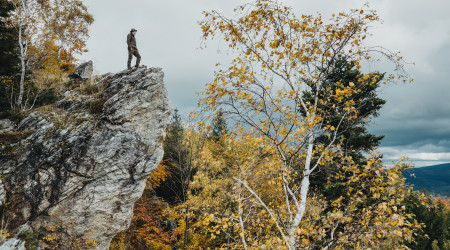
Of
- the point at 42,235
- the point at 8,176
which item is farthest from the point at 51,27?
the point at 42,235

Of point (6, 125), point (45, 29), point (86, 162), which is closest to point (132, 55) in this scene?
point (86, 162)

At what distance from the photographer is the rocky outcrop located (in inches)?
343

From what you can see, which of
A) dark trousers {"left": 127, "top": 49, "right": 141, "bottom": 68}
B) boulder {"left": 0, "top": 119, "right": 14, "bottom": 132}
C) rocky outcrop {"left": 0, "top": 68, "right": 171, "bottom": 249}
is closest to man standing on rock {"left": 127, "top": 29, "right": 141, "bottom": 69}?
dark trousers {"left": 127, "top": 49, "right": 141, "bottom": 68}

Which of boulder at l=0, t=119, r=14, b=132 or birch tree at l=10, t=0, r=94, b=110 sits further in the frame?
birch tree at l=10, t=0, r=94, b=110

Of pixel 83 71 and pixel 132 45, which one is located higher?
pixel 83 71

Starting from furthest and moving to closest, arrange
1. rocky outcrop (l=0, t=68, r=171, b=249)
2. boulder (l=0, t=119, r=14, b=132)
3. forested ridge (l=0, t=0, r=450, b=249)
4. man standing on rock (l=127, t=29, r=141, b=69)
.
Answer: man standing on rock (l=127, t=29, r=141, b=69), boulder (l=0, t=119, r=14, b=132), rocky outcrop (l=0, t=68, r=171, b=249), forested ridge (l=0, t=0, r=450, b=249)

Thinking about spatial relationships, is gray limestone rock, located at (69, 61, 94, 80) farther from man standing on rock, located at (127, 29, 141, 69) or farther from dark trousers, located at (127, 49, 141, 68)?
man standing on rock, located at (127, 29, 141, 69)

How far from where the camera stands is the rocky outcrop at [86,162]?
28.6 feet

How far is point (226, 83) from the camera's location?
12.8 feet

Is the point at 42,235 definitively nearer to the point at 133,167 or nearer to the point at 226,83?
the point at 133,167

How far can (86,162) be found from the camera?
9.21 metres

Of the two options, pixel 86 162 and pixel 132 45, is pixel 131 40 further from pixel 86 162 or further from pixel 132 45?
pixel 86 162

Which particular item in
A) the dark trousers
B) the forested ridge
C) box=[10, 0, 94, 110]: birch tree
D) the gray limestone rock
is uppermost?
box=[10, 0, 94, 110]: birch tree

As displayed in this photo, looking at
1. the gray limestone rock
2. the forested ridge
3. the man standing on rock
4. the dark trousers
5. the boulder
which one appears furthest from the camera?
the gray limestone rock
